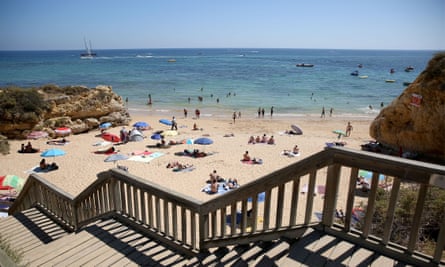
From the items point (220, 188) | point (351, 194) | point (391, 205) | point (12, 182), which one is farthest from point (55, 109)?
point (391, 205)

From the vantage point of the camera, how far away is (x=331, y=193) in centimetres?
298

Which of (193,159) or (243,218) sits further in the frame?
(193,159)

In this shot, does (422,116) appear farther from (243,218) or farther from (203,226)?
(203,226)

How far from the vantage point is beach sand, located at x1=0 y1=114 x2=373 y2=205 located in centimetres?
1443

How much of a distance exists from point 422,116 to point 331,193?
1781cm

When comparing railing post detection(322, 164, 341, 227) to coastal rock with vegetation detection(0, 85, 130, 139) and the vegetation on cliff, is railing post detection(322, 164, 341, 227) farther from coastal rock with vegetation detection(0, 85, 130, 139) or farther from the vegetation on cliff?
the vegetation on cliff

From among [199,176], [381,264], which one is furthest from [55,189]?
[199,176]

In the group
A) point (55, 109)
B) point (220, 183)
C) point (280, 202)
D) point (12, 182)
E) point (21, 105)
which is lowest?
point (220, 183)

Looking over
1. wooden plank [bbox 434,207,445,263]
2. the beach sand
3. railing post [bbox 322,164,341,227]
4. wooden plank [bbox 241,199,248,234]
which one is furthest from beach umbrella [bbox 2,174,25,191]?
wooden plank [bbox 434,207,445,263]

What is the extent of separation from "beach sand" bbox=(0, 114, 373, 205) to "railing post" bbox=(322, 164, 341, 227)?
9443 millimetres

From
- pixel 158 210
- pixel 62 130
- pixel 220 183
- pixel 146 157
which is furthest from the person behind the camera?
pixel 62 130

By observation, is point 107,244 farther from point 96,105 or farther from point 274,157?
point 96,105

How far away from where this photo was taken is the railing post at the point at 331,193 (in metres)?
2.90

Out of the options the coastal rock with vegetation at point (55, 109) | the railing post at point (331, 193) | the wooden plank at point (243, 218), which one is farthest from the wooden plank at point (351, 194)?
the coastal rock with vegetation at point (55, 109)
